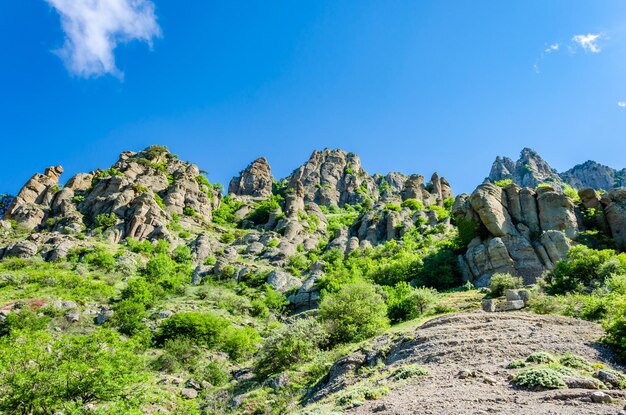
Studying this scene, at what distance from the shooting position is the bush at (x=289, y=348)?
2598 cm

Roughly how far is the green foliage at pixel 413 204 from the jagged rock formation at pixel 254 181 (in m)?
40.9

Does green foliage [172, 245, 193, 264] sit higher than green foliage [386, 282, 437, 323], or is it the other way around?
green foliage [172, 245, 193, 264]

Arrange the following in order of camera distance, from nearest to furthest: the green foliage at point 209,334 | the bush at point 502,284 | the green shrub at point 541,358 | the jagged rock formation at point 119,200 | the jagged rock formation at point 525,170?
1. the green shrub at point 541,358
2. the bush at point 502,284
3. the green foliage at point 209,334
4. the jagged rock formation at point 119,200
5. the jagged rock formation at point 525,170

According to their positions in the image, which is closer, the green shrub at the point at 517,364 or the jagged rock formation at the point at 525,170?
the green shrub at the point at 517,364

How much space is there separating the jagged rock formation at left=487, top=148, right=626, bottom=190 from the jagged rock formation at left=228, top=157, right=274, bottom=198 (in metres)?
80.8

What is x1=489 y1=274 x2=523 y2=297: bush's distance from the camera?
35750mm

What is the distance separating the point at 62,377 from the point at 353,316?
1834 cm

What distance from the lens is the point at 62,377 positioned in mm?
15703

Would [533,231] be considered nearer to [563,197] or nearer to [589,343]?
[563,197]

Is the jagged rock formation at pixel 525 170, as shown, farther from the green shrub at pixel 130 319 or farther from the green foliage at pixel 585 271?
the green shrub at pixel 130 319

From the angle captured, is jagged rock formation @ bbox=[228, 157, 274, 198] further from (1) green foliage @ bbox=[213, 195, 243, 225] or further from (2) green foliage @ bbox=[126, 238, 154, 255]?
(2) green foliage @ bbox=[126, 238, 154, 255]

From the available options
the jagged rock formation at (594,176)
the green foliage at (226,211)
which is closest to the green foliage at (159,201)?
the green foliage at (226,211)

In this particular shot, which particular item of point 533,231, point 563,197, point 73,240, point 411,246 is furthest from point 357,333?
point 73,240

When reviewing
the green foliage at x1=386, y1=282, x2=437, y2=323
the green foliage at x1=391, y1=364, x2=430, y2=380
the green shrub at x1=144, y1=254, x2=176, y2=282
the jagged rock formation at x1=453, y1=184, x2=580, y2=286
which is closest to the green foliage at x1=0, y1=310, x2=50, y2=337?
the green shrub at x1=144, y1=254, x2=176, y2=282
